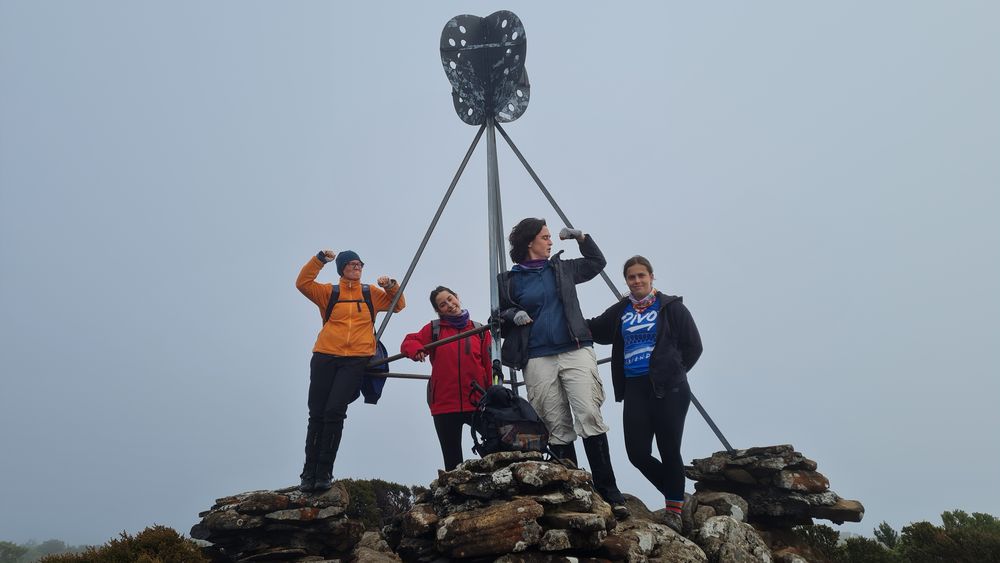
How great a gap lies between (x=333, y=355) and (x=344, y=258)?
1274 millimetres

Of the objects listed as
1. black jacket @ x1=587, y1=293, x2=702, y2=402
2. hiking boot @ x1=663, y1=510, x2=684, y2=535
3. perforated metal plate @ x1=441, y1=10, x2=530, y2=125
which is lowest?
hiking boot @ x1=663, y1=510, x2=684, y2=535

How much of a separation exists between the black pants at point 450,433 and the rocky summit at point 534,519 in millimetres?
1086

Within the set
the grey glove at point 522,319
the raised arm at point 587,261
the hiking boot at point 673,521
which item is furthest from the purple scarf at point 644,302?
the hiking boot at point 673,521

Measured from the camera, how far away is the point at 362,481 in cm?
1192

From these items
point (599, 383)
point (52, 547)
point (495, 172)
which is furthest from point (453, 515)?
point (52, 547)

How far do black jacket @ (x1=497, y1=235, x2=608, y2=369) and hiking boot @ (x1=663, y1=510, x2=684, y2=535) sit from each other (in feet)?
6.25

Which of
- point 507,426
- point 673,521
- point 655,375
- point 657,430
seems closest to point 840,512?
point 673,521

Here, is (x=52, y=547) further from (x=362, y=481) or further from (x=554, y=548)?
(x=554, y=548)

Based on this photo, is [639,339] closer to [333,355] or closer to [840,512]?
[840,512]

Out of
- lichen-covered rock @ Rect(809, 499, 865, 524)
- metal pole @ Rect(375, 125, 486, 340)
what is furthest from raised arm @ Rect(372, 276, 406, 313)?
lichen-covered rock @ Rect(809, 499, 865, 524)

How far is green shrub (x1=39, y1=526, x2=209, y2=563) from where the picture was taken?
19.2 ft

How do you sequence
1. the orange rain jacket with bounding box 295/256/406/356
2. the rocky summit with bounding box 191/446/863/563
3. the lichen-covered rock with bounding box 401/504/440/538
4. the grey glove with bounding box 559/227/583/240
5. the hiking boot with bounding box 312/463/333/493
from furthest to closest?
1. the orange rain jacket with bounding box 295/256/406/356
2. the hiking boot with bounding box 312/463/333/493
3. the grey glove with bounding box 559/227/583/240
4. the lichen-covered rock with bounding box 401/504/440/538
5. the rocky summit with bounding box 191/446/863/563

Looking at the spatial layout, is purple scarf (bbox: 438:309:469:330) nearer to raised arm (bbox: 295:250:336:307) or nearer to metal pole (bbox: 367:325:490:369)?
metal pole (bbox: 367:325:490:369)

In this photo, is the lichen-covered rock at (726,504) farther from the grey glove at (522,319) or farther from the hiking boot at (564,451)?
the grey glove at (522,319)
